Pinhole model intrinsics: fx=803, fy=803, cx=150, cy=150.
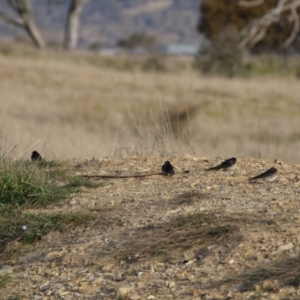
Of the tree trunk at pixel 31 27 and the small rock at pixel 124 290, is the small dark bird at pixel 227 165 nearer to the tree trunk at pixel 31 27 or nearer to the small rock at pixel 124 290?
the small rock at pixel 124 290

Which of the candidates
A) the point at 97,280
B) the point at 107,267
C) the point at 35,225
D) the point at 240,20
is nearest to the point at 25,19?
the point at 240,20

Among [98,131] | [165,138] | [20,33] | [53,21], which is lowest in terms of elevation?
[53,21]

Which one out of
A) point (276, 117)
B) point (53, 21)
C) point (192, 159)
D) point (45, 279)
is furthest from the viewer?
point (53, 21)

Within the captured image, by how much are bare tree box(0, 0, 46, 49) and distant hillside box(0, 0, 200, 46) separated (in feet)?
237

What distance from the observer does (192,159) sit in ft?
23.8

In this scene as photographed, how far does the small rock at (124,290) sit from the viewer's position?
445 centimetres

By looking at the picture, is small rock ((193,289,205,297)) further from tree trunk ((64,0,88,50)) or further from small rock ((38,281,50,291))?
tree trunk ((64,0,88,50))

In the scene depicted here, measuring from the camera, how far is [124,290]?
14.7ft

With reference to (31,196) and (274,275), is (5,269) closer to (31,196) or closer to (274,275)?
(31,196)

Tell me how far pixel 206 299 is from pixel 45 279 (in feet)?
3.56

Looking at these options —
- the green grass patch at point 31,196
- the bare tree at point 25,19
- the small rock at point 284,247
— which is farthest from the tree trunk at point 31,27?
the small rock at point 284,247

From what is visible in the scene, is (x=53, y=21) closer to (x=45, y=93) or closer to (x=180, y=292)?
(x=45, y=93)

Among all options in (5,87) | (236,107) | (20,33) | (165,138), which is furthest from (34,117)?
(20,33)

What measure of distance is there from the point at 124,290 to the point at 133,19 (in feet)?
436
